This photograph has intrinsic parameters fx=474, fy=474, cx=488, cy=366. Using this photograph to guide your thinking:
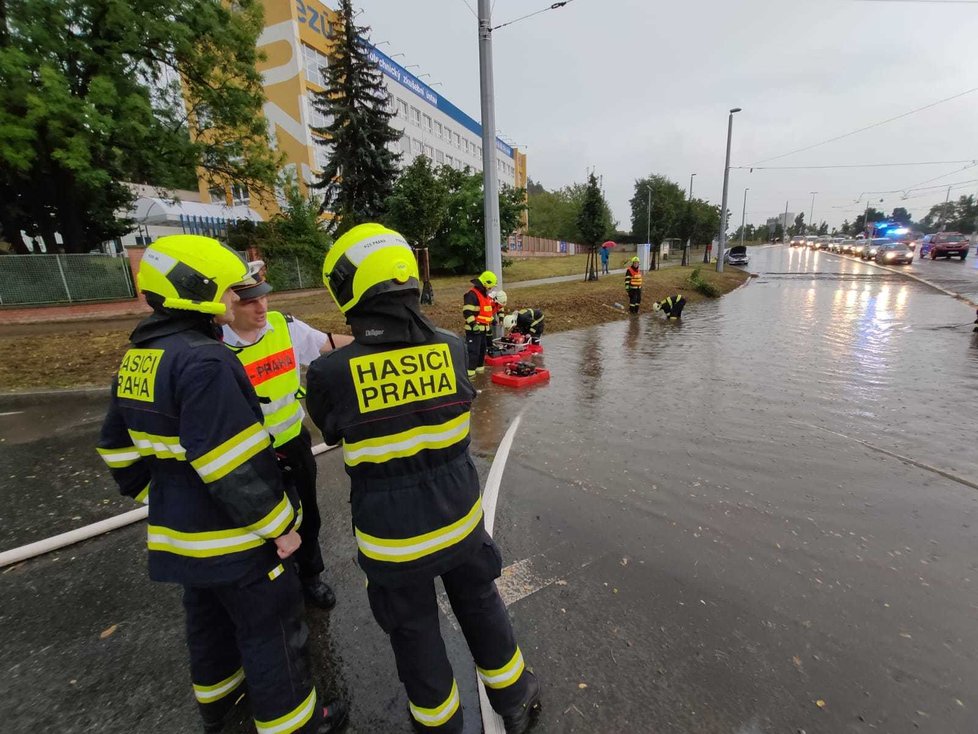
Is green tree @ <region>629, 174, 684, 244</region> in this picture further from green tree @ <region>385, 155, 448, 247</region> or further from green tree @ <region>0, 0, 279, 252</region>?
green tree @ <region>0, 0, 279, 252</region>

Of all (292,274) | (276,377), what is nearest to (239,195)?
(292,274)

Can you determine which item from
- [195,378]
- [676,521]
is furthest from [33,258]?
[676,521]

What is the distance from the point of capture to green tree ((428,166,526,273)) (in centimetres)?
2395

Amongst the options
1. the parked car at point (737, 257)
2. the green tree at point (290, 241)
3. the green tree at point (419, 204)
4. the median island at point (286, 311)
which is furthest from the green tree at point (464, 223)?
the parked car at point (737, 257)

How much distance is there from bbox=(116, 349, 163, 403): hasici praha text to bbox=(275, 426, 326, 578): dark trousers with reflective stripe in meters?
1.02

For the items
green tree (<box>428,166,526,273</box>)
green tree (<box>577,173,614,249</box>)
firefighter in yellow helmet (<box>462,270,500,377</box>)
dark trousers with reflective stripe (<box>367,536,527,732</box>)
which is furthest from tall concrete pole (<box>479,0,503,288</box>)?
green tree (<box>577,173,614,249</box>)

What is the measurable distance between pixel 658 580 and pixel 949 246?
45.9 meters

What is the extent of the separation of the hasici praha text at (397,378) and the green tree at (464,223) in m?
22.2

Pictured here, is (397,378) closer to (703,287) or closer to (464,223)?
(703,287)

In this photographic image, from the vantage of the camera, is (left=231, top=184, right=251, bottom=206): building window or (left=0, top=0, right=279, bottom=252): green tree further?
(left=231, top=184, right=251, bottom=206): building window

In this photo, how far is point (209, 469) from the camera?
1.62 m

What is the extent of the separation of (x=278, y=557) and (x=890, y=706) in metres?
2.71

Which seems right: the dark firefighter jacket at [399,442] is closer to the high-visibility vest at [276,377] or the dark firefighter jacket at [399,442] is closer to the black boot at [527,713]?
the black boot at [527,713]

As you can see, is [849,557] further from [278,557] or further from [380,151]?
[380,151]
